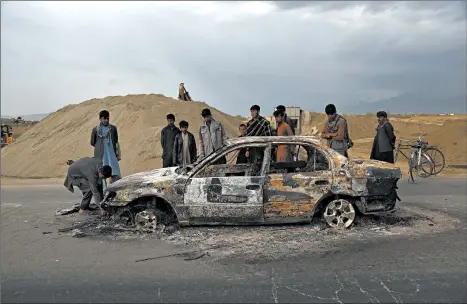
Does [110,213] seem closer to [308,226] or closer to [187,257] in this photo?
[187,257]

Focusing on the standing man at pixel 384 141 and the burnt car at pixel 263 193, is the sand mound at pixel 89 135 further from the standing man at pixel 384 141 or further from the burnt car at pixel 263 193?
the burnt car at pixel 263 193

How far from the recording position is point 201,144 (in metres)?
8.75

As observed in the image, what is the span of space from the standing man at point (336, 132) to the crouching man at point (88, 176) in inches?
160

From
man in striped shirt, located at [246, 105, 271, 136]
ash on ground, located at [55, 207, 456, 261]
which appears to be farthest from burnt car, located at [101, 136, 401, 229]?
man in striped shirt, located at [246, 105, 271, 136]

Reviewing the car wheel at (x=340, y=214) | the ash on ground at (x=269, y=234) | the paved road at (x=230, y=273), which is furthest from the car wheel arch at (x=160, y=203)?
the car wheel at (x=340, y=214)

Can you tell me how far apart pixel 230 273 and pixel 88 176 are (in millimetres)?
3721

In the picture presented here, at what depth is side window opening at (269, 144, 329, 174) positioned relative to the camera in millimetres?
6426

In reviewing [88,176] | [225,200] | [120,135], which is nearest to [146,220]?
[225,200]

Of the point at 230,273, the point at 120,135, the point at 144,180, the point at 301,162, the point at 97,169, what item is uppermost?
the point at 120,135

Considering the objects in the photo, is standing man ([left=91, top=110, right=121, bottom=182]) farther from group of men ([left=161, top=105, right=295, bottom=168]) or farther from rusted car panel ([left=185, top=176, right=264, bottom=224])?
rusted car panel ([left=185, top=176, right=264, bottom=224])

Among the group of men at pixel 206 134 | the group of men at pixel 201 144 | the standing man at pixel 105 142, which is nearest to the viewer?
the group of men at pixel 201 144

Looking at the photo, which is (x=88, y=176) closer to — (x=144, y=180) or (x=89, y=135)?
(x=144, y=180)

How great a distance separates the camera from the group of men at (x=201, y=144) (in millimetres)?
7230

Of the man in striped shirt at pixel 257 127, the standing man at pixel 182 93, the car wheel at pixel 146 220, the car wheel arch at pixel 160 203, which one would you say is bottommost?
the car wheel at pixel 146 220
